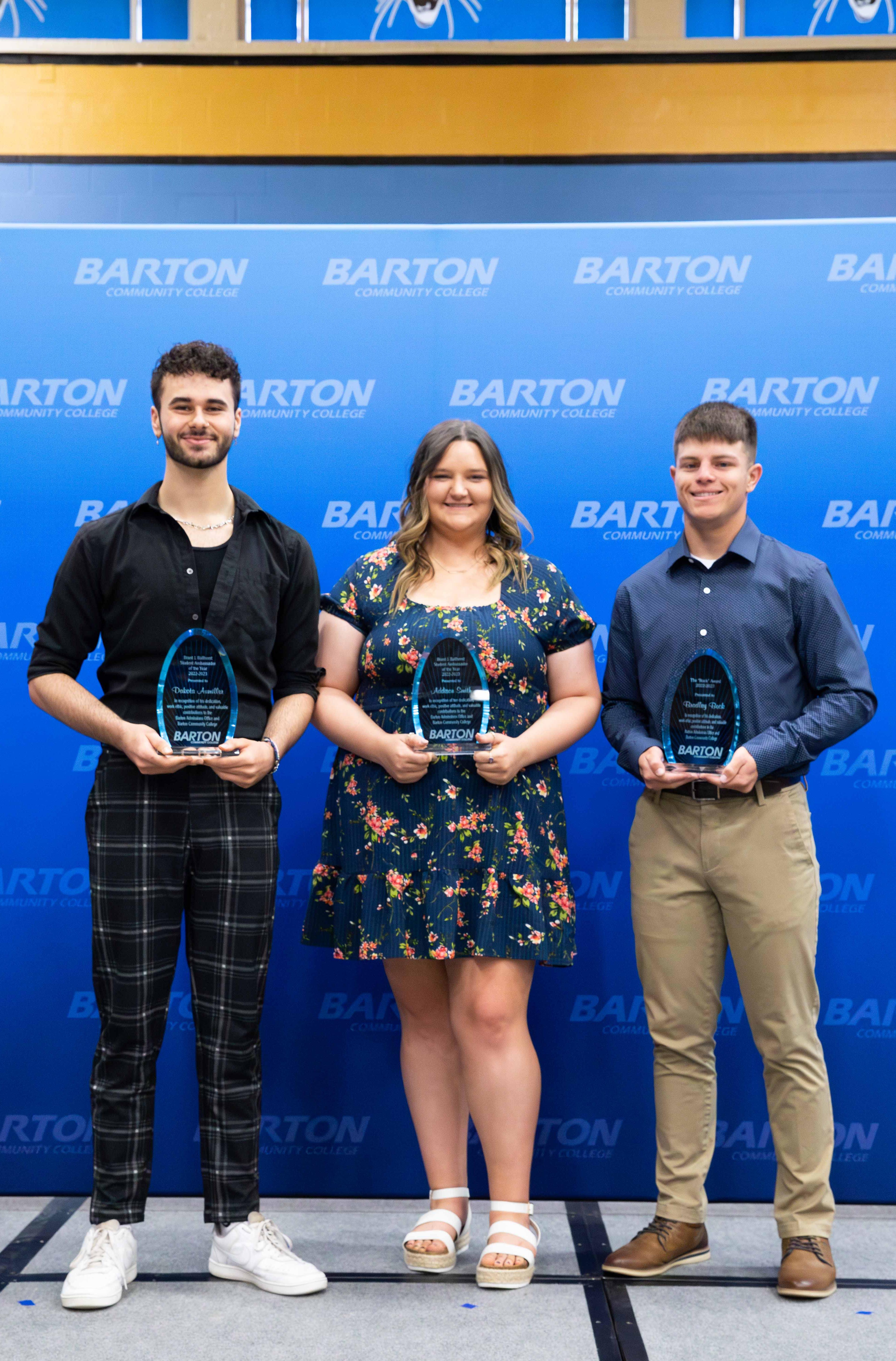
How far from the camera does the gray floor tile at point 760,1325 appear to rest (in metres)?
1.95

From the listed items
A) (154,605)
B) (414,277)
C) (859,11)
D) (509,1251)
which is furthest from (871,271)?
(509,1251)

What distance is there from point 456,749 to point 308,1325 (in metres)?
1.11

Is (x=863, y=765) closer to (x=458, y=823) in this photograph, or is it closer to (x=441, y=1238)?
(x=458, y=823)

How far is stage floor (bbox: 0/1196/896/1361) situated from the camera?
1.96 m

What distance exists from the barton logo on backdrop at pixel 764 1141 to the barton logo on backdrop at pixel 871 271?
213 cm

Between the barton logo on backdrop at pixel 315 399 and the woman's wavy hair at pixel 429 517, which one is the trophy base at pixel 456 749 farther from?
the barton logo on backdrop at pixel 315 399

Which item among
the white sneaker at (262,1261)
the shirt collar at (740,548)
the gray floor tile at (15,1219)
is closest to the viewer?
the white sneaker at (262,1261)

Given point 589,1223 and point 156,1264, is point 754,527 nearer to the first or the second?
point 589,1223

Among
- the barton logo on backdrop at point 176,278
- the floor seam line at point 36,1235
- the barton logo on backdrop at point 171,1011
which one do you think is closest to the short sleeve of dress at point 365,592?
the barton logo on backdrop at point 176,278

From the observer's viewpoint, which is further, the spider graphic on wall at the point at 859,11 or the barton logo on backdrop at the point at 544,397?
the spider graphic on wall at the point at 859,11

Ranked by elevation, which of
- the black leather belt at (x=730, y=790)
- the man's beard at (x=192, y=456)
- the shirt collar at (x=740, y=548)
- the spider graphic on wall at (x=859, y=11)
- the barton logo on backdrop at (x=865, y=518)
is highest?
the spider graphic on wall at (x=859, y=11)

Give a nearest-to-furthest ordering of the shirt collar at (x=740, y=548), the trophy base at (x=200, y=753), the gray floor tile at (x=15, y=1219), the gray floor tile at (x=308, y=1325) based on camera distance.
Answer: the gray floor tile at (x=308, y=1325)
the trophy base at (x=200, y=753)
the shirt collar at (x=740, y=548)
the gray floor tile at (x=15, y=1219)

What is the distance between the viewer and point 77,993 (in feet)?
9.30

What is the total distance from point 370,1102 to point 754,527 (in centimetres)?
173
